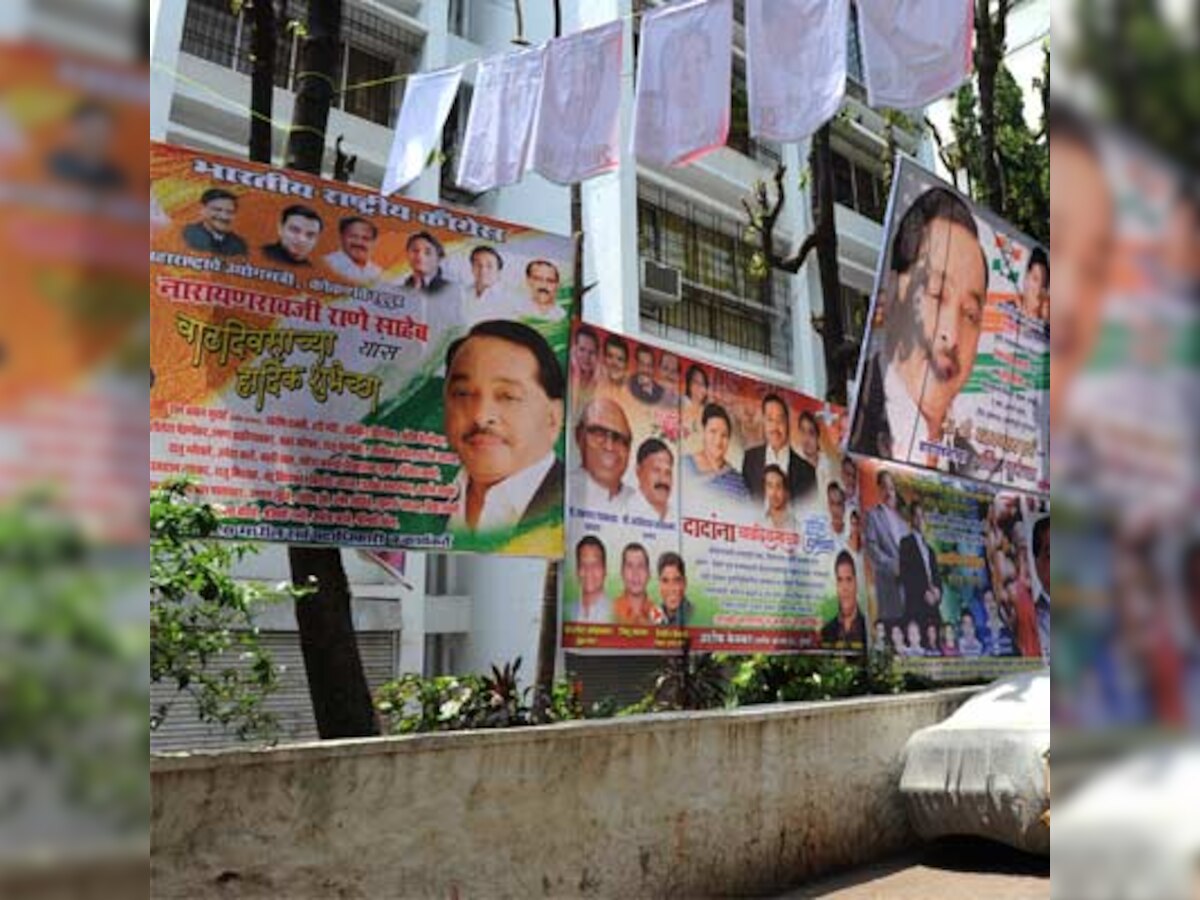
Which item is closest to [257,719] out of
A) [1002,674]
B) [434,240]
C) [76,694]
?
[434,240]

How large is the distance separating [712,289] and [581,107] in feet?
40.4

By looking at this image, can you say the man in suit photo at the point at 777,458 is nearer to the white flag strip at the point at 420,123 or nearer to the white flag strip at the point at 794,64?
the white flag strip at the point at 794,64

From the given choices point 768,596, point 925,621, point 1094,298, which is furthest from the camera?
point 925,621

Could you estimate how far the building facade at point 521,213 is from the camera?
13055 mm

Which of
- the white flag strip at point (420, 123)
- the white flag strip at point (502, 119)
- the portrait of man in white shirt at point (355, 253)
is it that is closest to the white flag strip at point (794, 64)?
the white flag strip at point (502, 119)

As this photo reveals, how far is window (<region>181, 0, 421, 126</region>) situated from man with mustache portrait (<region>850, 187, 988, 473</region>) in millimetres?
8546

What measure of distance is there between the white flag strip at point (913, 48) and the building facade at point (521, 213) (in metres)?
2.84

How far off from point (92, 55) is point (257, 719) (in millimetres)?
3853

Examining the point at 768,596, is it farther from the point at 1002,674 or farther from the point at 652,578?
the point at 1002,674

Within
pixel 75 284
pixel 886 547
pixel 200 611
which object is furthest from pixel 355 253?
pixel 886 547

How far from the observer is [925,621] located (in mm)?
8367

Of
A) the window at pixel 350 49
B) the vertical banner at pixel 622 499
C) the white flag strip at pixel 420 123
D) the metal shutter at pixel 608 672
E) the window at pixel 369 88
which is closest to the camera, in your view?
the vertical banner at pixel 622 499

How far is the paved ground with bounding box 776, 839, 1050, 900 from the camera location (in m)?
5.62

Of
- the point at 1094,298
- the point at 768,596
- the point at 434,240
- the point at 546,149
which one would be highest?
the point at 546,149
